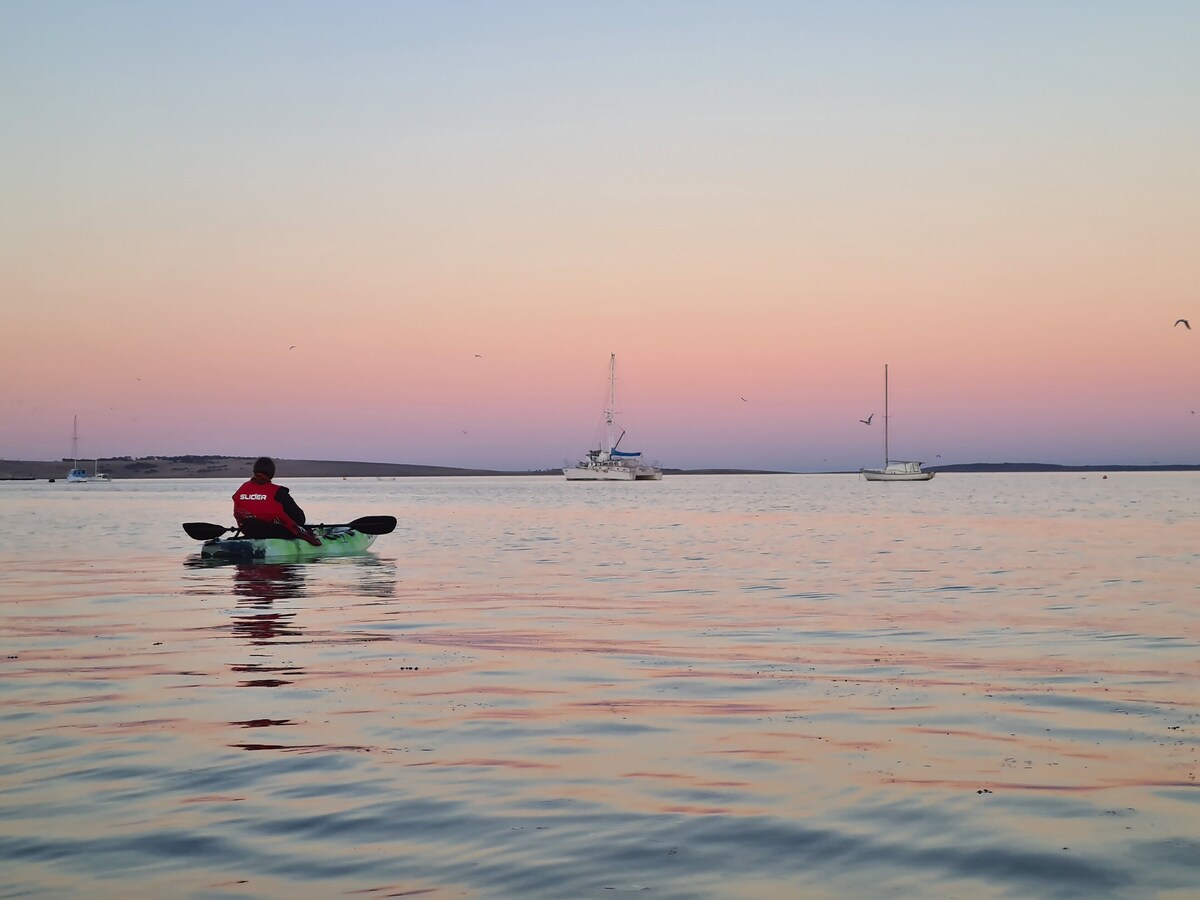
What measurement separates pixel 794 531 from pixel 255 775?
45957 millimetres

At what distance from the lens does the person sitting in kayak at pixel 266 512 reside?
3334 cm

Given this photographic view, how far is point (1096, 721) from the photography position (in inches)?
484

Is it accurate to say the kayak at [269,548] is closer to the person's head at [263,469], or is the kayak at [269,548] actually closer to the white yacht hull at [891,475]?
the person's head at [263,469]

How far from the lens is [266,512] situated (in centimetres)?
3353

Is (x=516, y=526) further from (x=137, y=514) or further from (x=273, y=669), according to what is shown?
(x=273, y=669)

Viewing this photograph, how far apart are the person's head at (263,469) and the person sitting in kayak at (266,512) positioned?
0.23m

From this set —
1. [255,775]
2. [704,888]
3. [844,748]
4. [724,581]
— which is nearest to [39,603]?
[724,581]

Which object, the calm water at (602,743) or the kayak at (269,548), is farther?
the kayak at (269,548)

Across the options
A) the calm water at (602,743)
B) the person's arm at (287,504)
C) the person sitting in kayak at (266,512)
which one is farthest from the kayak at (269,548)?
the calm water at (602,743)

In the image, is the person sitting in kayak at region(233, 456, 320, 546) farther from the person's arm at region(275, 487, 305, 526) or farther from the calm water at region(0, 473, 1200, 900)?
the calm water at region(0, 473, 1200, 900)

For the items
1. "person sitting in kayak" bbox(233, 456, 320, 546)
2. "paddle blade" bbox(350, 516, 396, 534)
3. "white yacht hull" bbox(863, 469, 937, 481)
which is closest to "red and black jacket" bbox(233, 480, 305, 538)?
"person sitting in kayak" bbox(233, 456, 320, 546)

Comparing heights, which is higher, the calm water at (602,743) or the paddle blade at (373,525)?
the paddle blade at (373,525)

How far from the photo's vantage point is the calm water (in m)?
7.70

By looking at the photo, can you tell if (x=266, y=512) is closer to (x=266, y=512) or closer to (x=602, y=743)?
(x=266, y=512)
